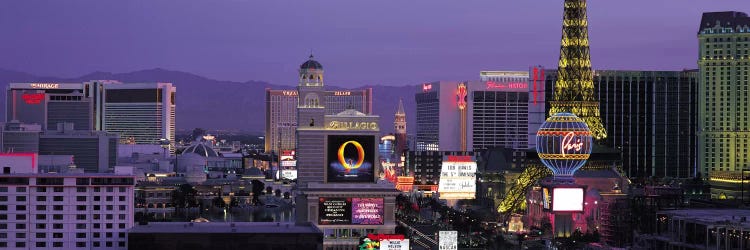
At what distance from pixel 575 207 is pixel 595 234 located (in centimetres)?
543

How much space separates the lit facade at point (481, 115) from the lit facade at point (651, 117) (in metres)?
26.2

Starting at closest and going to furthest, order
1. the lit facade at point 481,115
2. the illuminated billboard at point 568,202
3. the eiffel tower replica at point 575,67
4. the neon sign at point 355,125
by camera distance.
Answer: the neon sign at point 355,125
the illuminated billboard at point 568,202
the eiffel tower replica at point 575,67
the lit facade at point 481,115

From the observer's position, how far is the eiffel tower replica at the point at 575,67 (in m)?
109

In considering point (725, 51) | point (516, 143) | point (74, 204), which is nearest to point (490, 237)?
point (74, 204)

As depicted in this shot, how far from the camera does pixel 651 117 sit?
5655 inches

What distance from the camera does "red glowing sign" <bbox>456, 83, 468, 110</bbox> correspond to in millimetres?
171000

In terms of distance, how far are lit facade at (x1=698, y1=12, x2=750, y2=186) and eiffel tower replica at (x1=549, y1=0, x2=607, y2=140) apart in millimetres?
27895

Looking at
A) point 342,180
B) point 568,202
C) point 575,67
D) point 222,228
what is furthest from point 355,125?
point 575,67

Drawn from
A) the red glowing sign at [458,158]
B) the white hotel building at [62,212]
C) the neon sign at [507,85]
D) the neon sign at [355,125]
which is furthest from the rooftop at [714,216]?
the neon sign at [507,85]

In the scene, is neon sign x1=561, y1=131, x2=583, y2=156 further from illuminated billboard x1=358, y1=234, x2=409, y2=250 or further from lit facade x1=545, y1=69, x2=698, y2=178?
lit facade x1=545, y1=69, x2=698, y2=178

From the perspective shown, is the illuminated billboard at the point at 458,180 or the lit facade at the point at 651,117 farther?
the lit facade at the point at 651,117

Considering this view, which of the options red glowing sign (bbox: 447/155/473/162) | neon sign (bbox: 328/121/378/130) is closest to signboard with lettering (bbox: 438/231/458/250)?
neon sign (bbox: 328/121/378/130)

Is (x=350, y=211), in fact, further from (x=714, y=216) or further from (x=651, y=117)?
(x=651, y=117)

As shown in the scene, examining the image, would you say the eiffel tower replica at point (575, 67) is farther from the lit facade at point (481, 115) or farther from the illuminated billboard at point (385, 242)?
the lit facade at point (481, 115)
